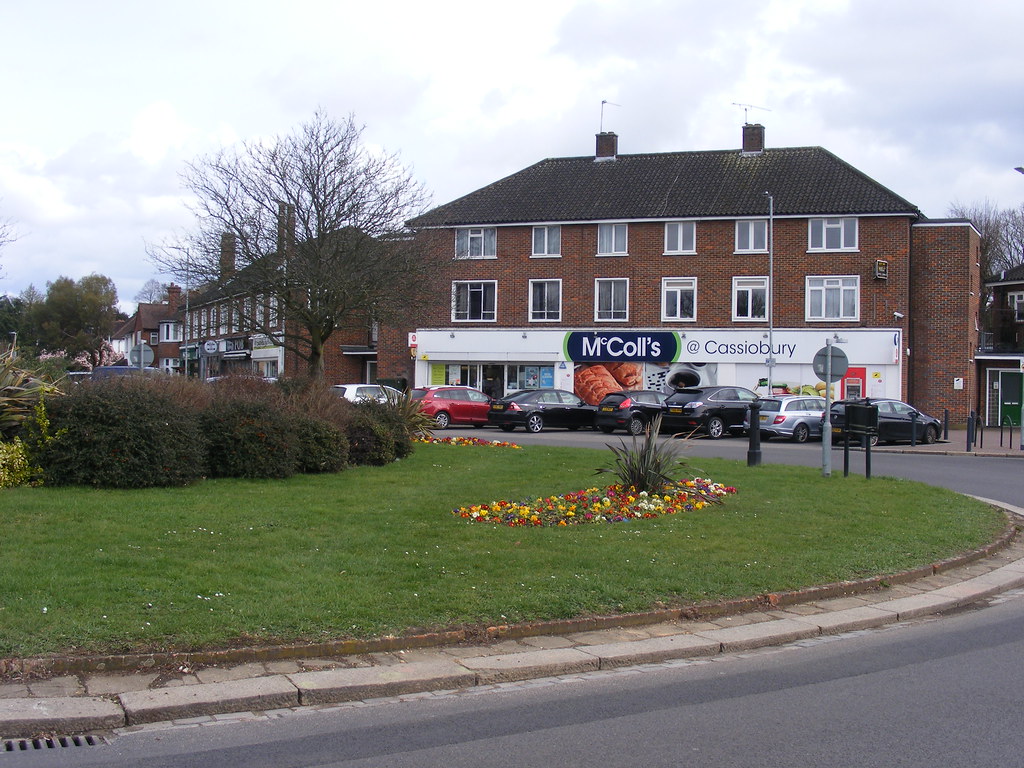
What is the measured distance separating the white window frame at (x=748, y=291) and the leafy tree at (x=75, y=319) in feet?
154

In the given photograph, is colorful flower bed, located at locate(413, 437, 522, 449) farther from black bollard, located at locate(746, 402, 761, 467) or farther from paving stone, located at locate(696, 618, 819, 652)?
paving stone, located at locate(696, 618, 819, 652)

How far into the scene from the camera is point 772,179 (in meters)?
41.3

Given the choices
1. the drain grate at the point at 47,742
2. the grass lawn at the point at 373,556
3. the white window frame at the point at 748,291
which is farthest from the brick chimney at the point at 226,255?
the white window frame at the point at 748,291

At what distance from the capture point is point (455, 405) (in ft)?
109

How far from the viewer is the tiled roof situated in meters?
39.9

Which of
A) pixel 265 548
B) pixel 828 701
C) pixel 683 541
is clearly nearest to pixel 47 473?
pixel 265 548

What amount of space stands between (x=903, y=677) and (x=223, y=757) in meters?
4.43

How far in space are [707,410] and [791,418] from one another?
2589 millimetres

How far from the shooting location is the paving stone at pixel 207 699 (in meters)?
5.58

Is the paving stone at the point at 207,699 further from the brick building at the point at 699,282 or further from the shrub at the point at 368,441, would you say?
the brick building at the point at 699,282

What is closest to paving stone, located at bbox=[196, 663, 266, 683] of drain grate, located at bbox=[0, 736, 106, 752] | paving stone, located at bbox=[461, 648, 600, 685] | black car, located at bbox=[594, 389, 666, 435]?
drain grate, located at bbox=[0, 736, 106, 752]

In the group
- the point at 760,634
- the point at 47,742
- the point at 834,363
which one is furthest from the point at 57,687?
the point at 834,363

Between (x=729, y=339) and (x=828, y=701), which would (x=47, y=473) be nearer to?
(x=828, y=701)

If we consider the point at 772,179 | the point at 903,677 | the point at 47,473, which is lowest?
the point at 903,677
